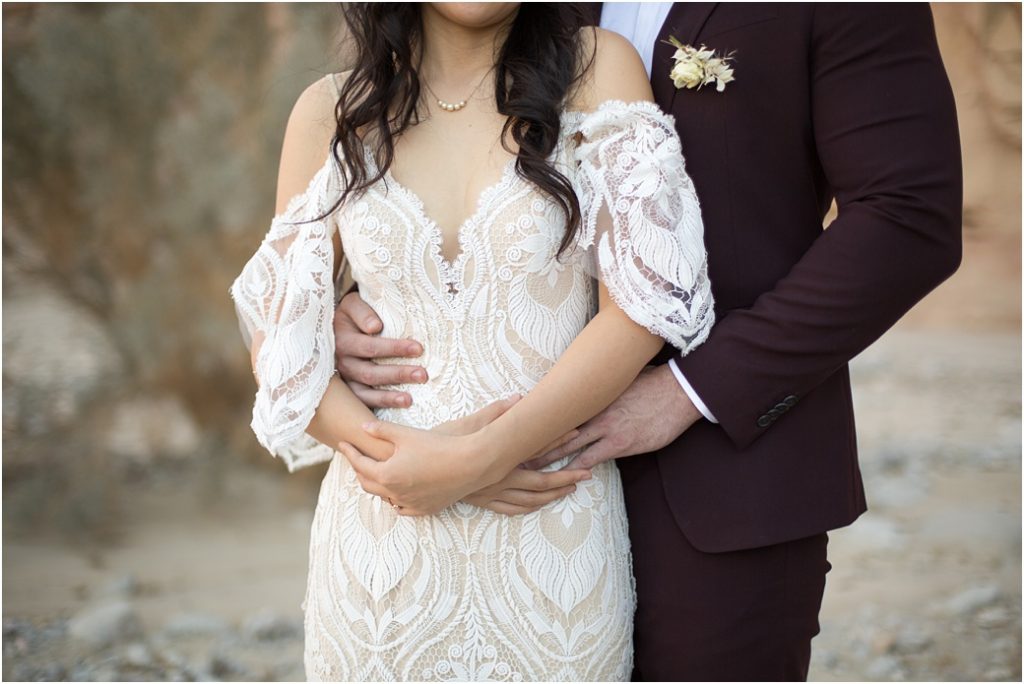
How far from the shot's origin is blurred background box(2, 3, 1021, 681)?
5.27 m

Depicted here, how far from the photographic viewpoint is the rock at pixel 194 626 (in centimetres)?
458

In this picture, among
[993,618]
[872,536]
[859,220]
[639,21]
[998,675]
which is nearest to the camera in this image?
[859,220]

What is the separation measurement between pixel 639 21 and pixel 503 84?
0.38 metres

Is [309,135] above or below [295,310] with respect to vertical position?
above

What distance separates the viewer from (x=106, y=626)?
452 centimetres

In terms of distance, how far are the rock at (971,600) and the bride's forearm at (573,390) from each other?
3.76 m

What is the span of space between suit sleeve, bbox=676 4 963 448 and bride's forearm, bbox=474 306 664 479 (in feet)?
0.49

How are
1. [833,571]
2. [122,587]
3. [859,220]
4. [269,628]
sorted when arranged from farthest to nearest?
[833,571], [122,587], [269,628], [859,220]

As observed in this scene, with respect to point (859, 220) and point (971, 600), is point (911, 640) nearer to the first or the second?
point (971, 600)

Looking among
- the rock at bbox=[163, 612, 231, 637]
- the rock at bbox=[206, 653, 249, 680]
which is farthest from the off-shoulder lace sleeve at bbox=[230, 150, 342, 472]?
the rock at bbox=[163, 612, 231, 637]

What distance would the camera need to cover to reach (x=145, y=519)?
590 cm

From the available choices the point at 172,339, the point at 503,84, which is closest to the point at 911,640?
the point at 503,84

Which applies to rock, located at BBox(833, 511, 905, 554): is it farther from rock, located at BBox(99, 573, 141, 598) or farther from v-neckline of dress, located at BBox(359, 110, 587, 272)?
v-neckline of dress, located at BBox(359, 110, 587, 272)

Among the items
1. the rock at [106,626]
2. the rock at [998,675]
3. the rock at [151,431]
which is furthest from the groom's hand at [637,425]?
the rock at [151,431]
